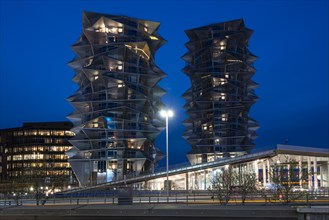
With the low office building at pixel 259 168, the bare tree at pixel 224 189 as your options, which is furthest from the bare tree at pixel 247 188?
the low office building at pixel 259 168

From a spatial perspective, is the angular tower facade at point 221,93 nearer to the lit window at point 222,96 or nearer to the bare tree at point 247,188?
the lit window at point 222,96

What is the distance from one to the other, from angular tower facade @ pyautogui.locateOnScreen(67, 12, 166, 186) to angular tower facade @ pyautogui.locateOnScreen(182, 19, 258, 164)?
2779 centimetres

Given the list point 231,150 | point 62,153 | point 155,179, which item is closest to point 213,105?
point 231,150

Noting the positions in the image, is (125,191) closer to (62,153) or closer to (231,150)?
(231,150)

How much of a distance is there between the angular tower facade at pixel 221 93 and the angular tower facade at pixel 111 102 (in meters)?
27.8

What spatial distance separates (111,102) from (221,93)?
1654 inches

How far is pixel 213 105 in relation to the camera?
482ft

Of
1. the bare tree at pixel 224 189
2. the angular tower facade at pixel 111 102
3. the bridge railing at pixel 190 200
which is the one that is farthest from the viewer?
the angular tower facade at pixel 111 102

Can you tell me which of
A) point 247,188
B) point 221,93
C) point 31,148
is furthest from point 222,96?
point 247,188

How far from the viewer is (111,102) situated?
4646 inches

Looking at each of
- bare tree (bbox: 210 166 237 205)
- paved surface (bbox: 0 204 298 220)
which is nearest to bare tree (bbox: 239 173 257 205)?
bare tree (bbox: 210 166 237 205)

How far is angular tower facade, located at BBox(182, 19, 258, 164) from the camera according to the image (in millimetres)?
145125

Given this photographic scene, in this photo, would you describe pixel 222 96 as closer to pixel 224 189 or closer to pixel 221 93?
pixel 221 93

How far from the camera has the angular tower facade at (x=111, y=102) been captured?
118000 millimetres
